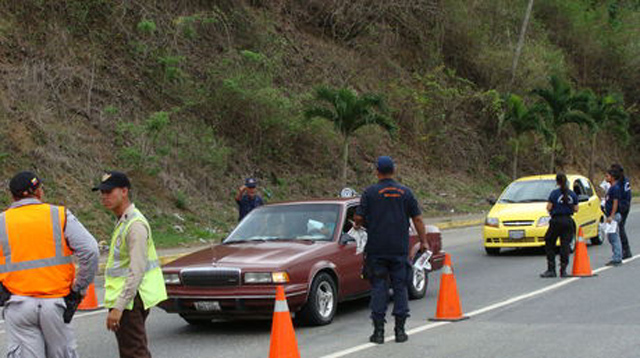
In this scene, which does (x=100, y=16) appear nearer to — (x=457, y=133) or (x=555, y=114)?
(x=457, y=133)

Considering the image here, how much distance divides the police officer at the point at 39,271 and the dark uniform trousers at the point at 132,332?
0.35 m

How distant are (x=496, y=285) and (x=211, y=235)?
10.1 metres

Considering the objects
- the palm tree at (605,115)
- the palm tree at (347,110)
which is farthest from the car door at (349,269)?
the palm tree at (605,115)

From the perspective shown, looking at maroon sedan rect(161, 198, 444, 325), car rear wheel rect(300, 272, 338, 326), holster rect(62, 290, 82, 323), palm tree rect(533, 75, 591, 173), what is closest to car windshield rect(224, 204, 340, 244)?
maroon sedan rect(161, 198, 444, 325)

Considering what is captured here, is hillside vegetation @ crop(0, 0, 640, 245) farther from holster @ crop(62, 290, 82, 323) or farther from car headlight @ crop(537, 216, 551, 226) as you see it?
holster @ crop(62, 290, 82, 323)

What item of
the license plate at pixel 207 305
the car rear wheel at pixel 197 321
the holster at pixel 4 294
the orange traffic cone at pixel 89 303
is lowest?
the car rear wheel at pixel 197 321

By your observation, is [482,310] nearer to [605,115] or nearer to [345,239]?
[345,239]

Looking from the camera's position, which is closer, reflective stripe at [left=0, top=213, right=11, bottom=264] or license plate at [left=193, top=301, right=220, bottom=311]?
reflective stripe at [left=0, top=213, right=11, bottom=264]

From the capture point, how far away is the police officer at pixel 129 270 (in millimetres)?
5887

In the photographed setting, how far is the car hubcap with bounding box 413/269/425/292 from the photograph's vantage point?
11.9 metres

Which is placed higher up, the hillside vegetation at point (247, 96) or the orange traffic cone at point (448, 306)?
the hillside vegetation at point (247, 96)

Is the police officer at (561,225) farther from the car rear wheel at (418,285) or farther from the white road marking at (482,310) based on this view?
the car rear wheel at (418,285)

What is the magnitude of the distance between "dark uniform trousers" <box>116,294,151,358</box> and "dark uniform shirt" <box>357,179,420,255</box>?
10.5 feet

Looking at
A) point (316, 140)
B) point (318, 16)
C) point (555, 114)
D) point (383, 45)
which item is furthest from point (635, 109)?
point (316, 140)
